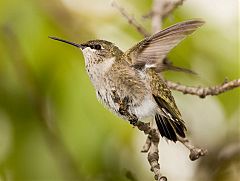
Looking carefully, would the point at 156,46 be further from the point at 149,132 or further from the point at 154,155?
the point at 154,155

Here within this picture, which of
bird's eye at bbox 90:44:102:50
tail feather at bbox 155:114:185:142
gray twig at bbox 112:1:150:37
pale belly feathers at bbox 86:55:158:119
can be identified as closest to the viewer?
tail feather at bbox 155:114:185:142

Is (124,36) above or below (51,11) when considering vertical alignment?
below

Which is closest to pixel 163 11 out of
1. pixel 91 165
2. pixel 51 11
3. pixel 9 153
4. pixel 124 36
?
pixel 124 36

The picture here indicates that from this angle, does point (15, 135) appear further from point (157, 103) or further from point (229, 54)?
point (229, 54)

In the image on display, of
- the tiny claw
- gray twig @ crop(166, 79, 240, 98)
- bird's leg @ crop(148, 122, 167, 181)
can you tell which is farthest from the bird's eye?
the tiny claw

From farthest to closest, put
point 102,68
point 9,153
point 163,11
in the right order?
point 9,153 → point 163,11 → point 102,68

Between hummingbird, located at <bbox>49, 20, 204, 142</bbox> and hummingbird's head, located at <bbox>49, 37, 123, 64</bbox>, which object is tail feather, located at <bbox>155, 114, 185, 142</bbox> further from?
hummingbird's head, located at <bbox>49, 37, 123, 64</bbox>

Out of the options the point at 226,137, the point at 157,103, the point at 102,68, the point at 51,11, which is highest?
A: the point at 51,11
